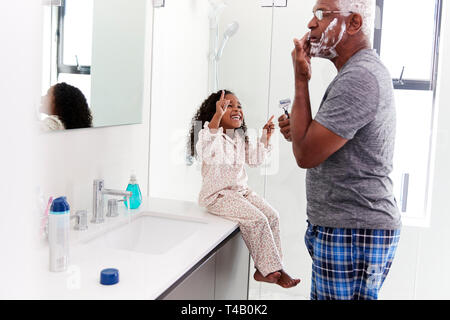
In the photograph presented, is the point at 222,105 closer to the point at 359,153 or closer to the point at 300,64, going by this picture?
the point at 300,64

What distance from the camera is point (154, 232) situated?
5.95 ft

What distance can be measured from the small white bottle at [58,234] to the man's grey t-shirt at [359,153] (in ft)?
2.30

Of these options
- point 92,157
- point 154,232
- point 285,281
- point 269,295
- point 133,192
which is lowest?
point 269,295

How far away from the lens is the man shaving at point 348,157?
4.22 ft

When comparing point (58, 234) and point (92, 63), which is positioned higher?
point (92, 63)

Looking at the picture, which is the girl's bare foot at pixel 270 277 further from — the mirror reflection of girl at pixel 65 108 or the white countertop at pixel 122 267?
the mirror reflection of girl at pixel 65 108

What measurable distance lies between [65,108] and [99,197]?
34cm

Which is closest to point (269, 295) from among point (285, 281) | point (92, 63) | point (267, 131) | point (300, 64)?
point (285, 281)

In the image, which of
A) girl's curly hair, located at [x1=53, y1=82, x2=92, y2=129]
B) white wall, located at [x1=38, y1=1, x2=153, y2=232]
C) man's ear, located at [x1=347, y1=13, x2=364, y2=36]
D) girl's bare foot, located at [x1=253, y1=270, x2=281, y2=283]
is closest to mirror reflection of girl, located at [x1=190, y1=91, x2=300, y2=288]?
girl's bare foot, located at [x1=253, y1=270, x2=281, y2=283]

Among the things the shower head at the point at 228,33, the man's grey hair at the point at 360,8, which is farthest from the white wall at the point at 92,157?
the man's grey hair at the point at 360,8

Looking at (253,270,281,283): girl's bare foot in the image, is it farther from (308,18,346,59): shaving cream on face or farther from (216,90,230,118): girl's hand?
(308,18,346,59): shaving cream on face

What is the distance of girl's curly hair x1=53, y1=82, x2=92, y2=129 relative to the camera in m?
1.49

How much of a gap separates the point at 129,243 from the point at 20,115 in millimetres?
641

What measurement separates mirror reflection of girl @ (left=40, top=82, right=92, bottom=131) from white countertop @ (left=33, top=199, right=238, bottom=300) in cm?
34
